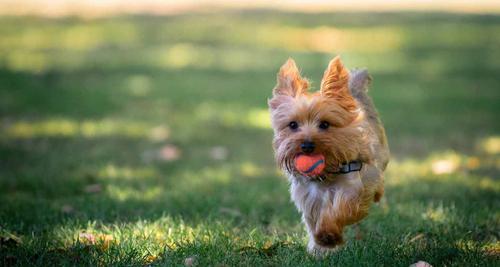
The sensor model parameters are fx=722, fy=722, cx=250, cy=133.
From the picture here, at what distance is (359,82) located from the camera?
6.09 metres

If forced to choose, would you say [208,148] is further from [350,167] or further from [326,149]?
[326,149]

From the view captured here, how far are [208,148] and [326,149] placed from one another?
4.83m

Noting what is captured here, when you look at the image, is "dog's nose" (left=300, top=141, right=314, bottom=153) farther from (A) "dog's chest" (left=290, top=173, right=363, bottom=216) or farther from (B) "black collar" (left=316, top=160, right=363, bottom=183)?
(A) "dog's chest" (left=290, top=173, right=363, bottom=216)

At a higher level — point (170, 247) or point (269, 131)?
point (170, 247)

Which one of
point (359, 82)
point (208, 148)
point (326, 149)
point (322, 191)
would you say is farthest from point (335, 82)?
point (208, 148)

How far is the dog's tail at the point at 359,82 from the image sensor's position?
6.02 m

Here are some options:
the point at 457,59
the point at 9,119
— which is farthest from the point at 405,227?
the point at 457,59

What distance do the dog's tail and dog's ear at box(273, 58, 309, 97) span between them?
3.51 ft

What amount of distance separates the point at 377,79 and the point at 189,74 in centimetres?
388

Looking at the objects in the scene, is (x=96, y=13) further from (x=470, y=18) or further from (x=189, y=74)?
(x=470, y=18)

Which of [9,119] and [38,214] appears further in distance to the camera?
[9,119]

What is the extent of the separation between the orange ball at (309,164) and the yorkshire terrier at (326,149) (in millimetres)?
29

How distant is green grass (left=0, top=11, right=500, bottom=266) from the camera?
5.05 metres

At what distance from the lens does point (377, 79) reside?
14656 mm
